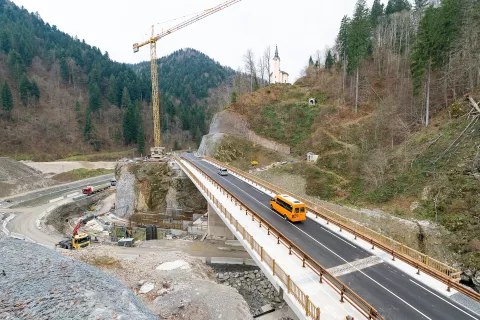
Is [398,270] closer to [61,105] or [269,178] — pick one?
[269,178]

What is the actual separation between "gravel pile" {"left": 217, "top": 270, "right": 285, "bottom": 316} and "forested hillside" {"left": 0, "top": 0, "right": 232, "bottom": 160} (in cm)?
8723

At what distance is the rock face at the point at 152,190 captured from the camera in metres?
46.1

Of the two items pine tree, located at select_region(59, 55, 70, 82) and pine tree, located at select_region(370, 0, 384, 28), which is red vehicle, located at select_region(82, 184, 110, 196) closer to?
pine tree, located at select_region(370, 0, 384, 28)

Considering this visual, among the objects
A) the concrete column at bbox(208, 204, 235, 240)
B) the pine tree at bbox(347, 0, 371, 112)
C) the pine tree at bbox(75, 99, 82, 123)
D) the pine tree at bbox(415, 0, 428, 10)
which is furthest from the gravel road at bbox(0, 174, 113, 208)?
the pine tree at bbox(415, 0, 428, 10)

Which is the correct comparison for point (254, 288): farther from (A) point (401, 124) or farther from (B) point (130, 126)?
(B) point (130, 126)

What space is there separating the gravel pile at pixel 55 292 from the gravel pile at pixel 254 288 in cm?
936

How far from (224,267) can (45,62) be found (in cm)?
15566

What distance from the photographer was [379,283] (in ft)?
40.5

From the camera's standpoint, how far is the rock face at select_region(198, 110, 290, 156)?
54000mm

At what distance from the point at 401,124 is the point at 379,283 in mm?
33969

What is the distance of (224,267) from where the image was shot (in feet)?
78.6

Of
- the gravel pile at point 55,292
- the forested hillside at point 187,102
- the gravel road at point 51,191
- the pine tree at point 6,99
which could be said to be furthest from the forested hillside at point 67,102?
the gravel pile at point 55,292

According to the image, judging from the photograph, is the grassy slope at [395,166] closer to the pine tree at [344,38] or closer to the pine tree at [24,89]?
the pine tree at [344,38]

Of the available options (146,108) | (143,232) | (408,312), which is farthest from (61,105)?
(408,312)
